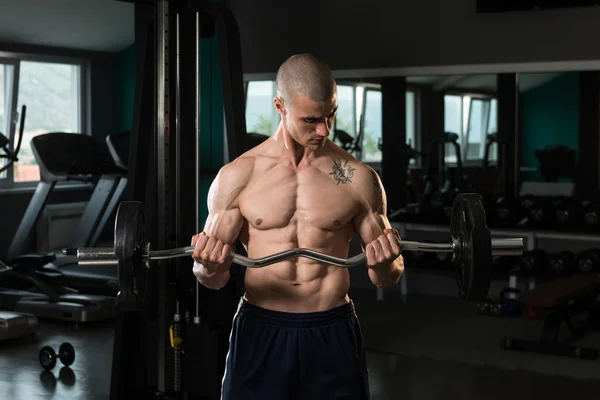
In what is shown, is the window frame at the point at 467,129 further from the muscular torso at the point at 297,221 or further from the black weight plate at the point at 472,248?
the black weight plate at the point at 472,248

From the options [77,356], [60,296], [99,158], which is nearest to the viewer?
[77,356]

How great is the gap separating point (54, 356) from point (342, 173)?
277 centimetres

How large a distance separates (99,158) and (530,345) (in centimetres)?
339

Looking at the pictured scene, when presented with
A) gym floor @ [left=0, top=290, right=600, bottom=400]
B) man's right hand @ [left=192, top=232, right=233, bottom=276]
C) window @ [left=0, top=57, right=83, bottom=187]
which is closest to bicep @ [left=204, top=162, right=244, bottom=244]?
man's right hand @ [left=192, top=232, right=233, bottom=276]

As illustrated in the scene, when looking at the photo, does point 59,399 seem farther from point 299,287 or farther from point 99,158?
point 99,158

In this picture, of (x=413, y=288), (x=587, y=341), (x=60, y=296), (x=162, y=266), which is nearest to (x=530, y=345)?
(x=587, y=341)

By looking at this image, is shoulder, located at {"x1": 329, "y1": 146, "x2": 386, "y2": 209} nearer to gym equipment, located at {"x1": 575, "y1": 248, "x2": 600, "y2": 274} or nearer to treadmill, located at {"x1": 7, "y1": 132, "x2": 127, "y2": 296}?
gym equipment, located at {"x1": 575, "y1": 248, "x2": 600, "y2": 274}

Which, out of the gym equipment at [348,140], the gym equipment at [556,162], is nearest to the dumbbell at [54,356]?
the gym equipment at [348,140]

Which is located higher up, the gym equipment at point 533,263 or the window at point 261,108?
the window at point 261,108

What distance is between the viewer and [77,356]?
459cm

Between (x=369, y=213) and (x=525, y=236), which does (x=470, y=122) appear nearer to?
(x=525, y=236)

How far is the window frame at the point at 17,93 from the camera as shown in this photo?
24.3 feet

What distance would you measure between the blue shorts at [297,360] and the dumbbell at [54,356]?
8.25 ft

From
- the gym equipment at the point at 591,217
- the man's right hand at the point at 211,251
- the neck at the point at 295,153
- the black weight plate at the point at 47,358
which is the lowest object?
the black weight plate at the point at 47,358
